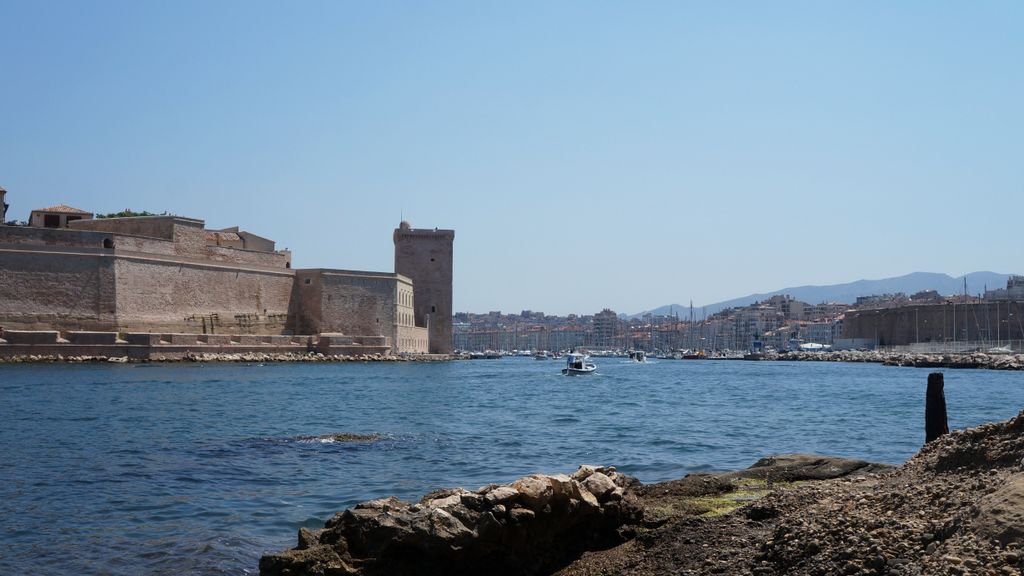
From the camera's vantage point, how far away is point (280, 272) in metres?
45.1

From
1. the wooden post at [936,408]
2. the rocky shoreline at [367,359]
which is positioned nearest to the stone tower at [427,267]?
the rocky shoreline at [367,359]

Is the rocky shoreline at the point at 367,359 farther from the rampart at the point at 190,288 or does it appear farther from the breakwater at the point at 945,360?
the rampart at the point at 190,288

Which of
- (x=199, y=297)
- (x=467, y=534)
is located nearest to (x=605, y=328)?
(x=199, y=297)

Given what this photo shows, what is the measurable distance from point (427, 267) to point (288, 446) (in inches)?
1611

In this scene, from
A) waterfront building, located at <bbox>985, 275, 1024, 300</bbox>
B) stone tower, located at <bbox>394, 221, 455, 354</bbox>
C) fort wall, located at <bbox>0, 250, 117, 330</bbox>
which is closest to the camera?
fort wall, located at <bbox>0, 250, 117, 330</bbox>

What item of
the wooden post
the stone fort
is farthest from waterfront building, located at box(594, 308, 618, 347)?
the wooden post

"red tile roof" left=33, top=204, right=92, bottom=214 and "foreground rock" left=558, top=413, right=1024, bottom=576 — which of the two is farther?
"red tile roof" left=33, top=204, right=92, bottom=214

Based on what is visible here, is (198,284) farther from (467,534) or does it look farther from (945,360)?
(467,534)

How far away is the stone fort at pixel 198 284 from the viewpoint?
34906 mm

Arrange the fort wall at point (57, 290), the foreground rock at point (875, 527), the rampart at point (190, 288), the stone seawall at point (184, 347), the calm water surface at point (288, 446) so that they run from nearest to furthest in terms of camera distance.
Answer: the foreground rock at point (875, 527)
the calm water surface at point (288, 446)
the stone seawall at point (184, 347)
the fort wall at point (57, 290)
the rampart at point (190, 288)

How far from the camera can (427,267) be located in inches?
2088

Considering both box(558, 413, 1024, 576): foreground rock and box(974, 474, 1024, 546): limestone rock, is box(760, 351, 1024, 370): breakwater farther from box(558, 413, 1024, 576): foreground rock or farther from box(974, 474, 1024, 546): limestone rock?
box(974, 474, 1024, 546): limestone rock

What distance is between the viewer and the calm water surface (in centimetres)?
717

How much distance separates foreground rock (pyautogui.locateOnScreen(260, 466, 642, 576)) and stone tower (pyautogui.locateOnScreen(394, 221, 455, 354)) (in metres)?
47.3
